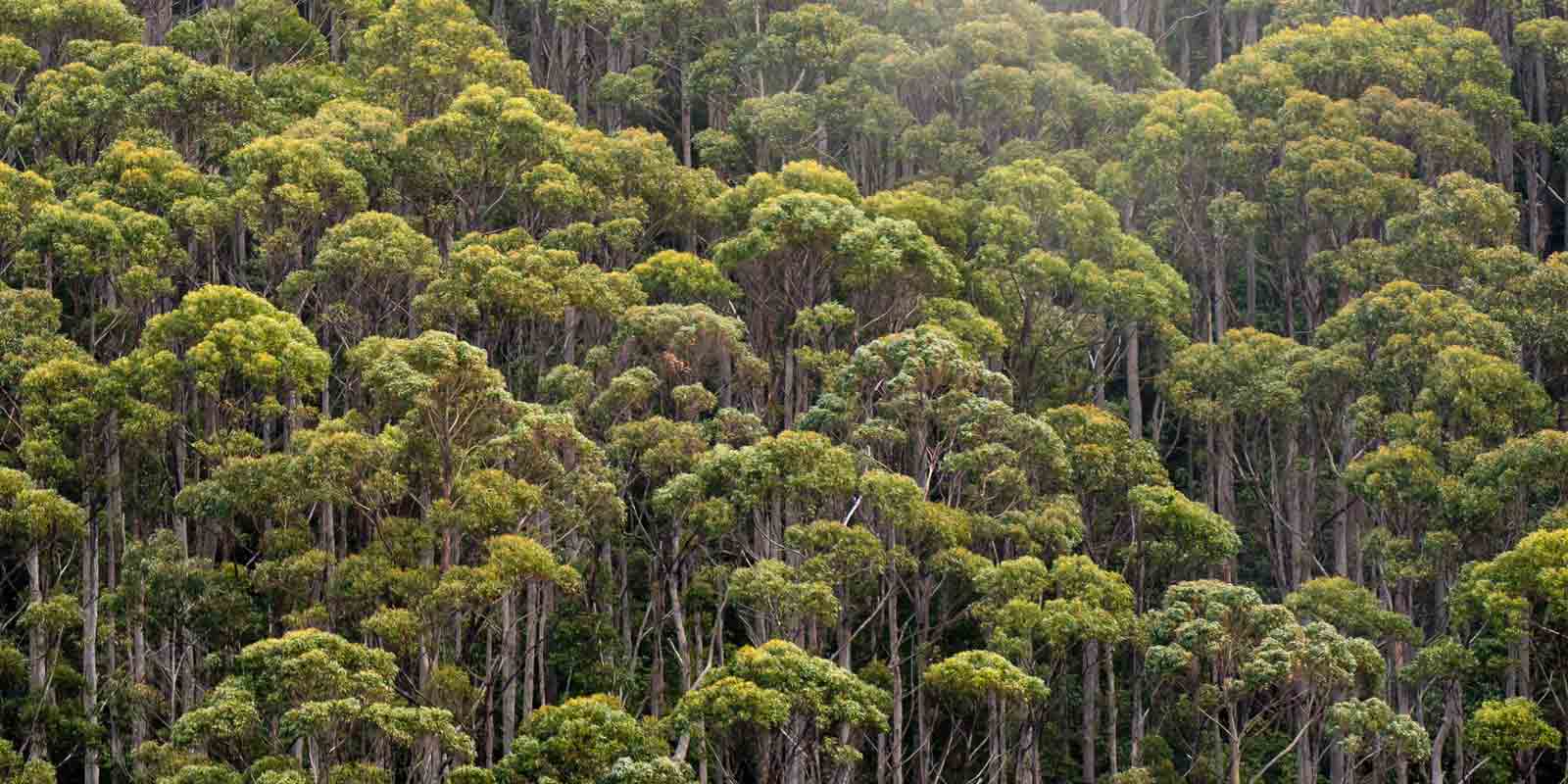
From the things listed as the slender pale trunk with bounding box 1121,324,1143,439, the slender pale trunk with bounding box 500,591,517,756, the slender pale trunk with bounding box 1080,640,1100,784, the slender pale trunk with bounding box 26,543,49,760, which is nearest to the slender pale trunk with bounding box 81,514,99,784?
the slender pale trunk with bounding box 26,543,49,760

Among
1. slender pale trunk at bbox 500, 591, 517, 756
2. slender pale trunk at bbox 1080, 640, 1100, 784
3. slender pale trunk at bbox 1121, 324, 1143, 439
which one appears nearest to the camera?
slender pale trunk at bbox 500, 591, 517, 756

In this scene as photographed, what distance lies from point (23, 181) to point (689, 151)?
19932 mm

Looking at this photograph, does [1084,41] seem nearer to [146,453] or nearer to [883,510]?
[883,510]

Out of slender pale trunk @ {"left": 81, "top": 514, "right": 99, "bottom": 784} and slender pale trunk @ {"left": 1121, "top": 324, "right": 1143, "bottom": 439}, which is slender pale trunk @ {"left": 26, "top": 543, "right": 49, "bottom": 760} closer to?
slender pale trunk @ {"left": 81, "top": 514, "right": 99, "bottom": 784}

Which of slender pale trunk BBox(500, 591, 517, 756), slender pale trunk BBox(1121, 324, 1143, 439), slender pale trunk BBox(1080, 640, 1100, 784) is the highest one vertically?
slender pale trunk BBox(1121, 324, 1143, 439)

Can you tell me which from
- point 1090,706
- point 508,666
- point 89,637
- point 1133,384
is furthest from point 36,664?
point 1133,384

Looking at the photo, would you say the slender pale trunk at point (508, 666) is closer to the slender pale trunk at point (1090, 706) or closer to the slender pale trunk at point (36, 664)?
the slender pale trunk at point (36, 664)

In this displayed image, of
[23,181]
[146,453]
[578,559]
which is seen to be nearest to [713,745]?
[578,559]

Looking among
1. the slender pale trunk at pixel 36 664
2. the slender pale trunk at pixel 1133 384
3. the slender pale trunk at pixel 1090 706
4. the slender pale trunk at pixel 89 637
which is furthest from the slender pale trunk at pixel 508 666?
the slender pale trunk at pixel 1133 384

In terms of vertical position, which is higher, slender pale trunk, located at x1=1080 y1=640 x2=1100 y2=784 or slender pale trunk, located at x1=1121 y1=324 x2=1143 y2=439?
slender pale trunk, located at x1=1121 y1=324 x2=1143 y2=439

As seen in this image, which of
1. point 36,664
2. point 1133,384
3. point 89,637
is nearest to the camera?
point 36,664

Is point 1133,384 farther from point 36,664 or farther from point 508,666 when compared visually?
point 36,664

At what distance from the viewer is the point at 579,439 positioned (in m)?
46.2

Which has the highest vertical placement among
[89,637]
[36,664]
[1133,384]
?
[1133,384]
